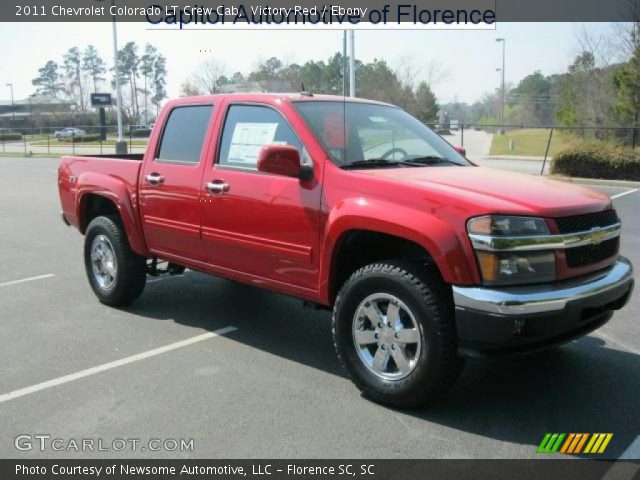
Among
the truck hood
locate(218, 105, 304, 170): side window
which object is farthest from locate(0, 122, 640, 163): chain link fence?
the truck hood

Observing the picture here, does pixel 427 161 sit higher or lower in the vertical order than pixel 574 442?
higher

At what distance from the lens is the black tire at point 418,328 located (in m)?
3.58

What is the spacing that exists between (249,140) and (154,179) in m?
1.11

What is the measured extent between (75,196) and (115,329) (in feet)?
5.71

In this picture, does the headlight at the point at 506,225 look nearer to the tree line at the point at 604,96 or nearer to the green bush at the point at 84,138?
the tree line at the point at 604,96

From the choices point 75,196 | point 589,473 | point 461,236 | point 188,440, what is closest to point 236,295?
point 75,196

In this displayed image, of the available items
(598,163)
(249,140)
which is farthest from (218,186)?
(598,163)

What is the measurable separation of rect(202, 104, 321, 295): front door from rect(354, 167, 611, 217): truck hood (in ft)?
1.86

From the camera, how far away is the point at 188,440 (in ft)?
11.4

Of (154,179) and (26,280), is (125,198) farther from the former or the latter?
(26,280)

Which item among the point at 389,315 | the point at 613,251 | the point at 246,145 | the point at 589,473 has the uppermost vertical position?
the point at 246,145

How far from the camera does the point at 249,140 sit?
4793 millimetres

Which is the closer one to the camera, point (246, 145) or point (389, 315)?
point (389, 315)

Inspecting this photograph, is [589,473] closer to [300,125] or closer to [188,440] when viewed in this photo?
[188,440]
